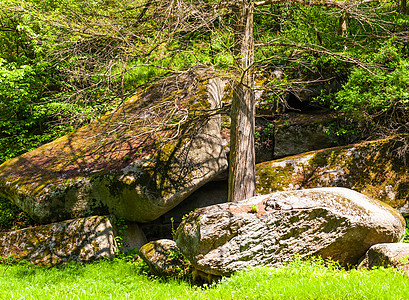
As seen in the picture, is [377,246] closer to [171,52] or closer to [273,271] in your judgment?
[273,271]

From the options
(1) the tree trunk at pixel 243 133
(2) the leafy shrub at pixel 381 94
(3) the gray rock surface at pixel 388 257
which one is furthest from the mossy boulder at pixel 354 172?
(3) the gray rock surface at pixel 388 257

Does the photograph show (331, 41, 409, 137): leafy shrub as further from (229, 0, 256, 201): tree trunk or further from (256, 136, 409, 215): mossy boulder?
(229, 0, 256, 201): tree trunk

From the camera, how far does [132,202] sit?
824 cm

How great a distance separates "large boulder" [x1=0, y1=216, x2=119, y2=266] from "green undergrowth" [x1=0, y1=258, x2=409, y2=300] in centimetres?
35

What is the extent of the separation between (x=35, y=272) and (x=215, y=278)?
15.3 ft

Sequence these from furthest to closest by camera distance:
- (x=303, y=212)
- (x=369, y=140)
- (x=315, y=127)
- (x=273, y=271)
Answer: (x=315, y=127), (x=369, y=140), (x=303, y=212), (x=273, y=271)

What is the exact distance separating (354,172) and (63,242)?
8.22 meters

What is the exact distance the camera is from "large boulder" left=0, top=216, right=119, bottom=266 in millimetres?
8000

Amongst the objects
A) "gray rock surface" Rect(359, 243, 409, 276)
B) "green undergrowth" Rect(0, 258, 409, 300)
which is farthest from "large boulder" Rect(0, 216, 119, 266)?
"gray rock surface" Rect(359, 243, 409, 276)

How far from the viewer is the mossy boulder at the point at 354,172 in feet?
25.9

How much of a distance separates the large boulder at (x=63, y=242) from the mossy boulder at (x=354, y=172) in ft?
14.8

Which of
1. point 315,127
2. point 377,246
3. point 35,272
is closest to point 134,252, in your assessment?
point 35,272

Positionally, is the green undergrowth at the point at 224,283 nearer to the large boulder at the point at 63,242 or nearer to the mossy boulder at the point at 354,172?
the large boulder at the point at 63,242

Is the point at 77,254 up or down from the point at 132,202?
down
